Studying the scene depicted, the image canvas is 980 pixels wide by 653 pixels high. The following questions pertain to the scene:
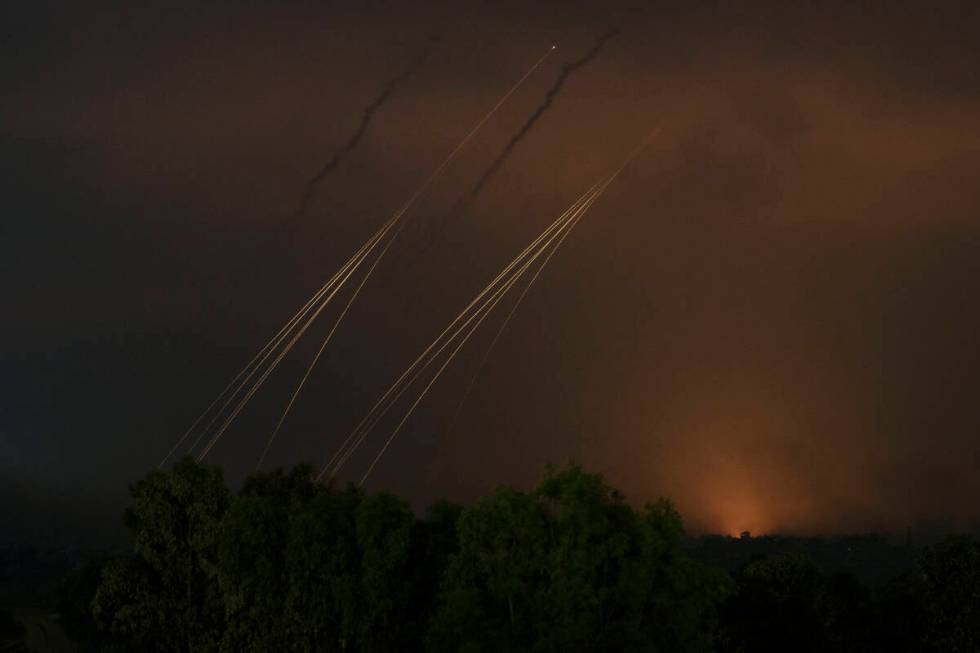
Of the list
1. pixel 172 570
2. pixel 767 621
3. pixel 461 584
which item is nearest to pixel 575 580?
pixel 461 584

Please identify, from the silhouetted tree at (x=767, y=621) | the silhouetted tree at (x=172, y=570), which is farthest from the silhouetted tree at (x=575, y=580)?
the silhouetted tree at (x=767, y=621)

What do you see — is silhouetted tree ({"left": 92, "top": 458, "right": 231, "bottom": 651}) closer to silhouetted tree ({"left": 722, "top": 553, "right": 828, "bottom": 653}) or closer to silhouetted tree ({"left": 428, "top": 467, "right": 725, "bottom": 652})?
silhouetted tree ({"left": 428, "top": 467, "right": 725, "bottom": 652})

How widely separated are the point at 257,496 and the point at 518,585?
15.7 metres

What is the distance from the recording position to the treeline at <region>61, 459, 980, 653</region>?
46.4 metres

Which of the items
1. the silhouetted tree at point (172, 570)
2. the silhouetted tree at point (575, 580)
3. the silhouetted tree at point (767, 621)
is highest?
the silhouetted tree at point (767, 621)

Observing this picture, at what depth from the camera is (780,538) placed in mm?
197000

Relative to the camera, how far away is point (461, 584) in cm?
4800

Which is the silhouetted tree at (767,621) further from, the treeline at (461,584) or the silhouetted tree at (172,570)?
the silhouetted tree at (172,570)

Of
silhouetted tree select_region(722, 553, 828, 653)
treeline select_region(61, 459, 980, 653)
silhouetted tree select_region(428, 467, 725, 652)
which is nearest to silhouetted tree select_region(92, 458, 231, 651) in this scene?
treeline select_region(61, 459, 980, 653)

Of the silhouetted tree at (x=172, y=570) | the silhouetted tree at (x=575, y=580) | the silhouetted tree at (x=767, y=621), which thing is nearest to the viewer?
the silhouetted tree at (x=575, y=580)

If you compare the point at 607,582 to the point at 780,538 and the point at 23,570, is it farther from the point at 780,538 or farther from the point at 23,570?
the point at 780,538

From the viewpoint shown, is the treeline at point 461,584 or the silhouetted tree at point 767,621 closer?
the treeline at point 461,584

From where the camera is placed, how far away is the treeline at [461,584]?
46.4m

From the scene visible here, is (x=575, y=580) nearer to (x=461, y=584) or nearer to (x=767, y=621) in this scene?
(x=461, y=584)
